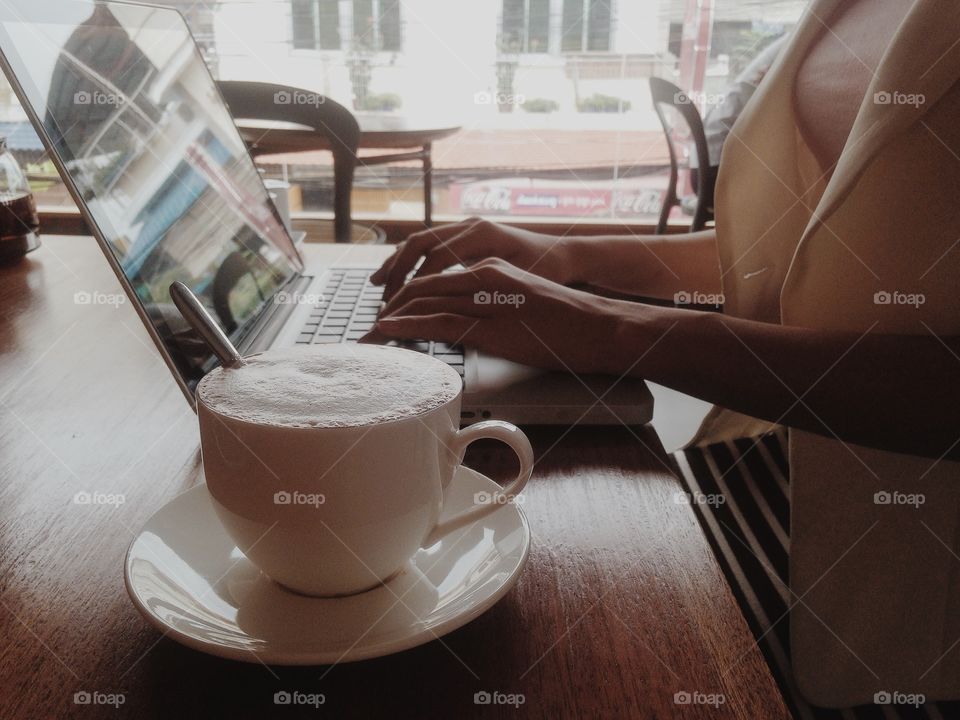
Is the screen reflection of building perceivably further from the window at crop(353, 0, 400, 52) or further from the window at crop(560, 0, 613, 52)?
the window at crop(560, 0, 613, 52)

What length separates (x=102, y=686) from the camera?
309 mm

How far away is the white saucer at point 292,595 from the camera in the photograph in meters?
0.30

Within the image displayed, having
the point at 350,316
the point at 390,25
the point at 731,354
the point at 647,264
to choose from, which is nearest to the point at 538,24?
the point at 390,25

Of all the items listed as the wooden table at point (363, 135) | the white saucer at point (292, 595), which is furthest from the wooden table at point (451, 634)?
the wooden table at point (363, 135)

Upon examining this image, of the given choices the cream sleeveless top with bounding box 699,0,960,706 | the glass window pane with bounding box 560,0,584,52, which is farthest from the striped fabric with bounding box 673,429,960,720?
the glass window pane with bounding box 560,0,584,52

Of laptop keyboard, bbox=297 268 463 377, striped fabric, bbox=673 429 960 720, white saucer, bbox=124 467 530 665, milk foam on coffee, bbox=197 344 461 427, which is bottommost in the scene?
striped fabric, bbox=673 429 960 720

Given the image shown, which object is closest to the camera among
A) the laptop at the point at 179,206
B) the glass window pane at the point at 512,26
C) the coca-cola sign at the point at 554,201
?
the laptop at the point at 179,206

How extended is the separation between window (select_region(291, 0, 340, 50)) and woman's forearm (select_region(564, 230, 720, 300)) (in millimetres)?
2921

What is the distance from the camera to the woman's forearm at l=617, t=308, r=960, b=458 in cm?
61

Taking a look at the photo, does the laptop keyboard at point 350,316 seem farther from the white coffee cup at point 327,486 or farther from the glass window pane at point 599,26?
the glass window pane at point 599,26

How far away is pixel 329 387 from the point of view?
1.10 ft

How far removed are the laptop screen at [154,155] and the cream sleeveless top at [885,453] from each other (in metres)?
0.55

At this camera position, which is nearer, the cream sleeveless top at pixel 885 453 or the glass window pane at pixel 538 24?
the cream sleeveless top at pixel 885 453

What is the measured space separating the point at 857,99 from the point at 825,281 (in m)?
0.26
